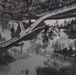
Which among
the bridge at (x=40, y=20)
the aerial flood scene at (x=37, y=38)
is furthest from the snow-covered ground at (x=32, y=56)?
the bridge at (x=40, y=20)

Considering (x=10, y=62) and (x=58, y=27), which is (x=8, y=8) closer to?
(x=58, y=27)

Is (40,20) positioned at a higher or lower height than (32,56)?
higher

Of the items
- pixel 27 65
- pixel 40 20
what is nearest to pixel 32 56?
pixel 27 65

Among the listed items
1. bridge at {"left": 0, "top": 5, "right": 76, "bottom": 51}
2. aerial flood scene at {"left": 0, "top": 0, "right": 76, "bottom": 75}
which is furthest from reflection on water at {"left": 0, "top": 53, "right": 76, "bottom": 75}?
bridge at {"left": 0, "top": 5, "right": 76, "bottom": 51}

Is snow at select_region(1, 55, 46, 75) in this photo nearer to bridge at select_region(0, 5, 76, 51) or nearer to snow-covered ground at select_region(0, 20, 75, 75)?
snow-covered ground at select_region(0, 20, 75, 75)

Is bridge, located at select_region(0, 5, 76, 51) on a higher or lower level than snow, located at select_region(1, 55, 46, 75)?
higher

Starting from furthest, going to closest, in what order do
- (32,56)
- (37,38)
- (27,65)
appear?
(37,38) → (32,56) → (27,65)

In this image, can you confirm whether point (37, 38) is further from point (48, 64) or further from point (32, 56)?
point (48, 64)

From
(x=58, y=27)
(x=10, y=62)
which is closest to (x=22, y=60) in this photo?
(x=10, y=62)

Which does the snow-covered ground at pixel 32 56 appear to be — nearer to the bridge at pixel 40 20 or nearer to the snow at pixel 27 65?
the snow at pixel 27 65
